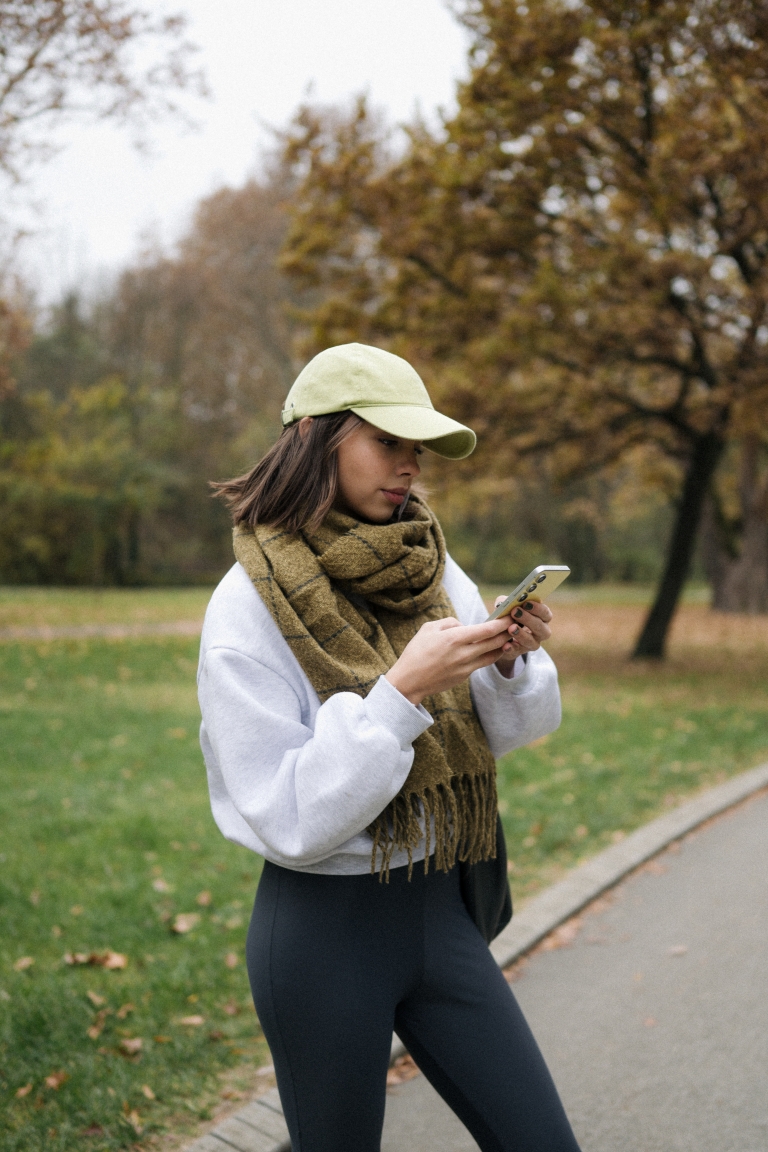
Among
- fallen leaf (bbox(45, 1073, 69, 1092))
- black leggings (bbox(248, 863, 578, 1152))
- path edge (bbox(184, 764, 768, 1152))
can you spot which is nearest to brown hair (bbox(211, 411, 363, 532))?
black leggings (bbox(248, 863, 578, 1152))

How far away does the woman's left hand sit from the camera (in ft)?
6.16

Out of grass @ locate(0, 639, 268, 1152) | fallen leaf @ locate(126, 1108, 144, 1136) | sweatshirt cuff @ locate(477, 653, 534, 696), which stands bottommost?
grass @ locate(0, 639, 268, 1152)

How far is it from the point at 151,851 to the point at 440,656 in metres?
4.24

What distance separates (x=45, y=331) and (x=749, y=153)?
29.7 meters

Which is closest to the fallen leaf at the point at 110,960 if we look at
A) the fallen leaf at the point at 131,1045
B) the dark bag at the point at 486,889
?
the fallen leaf at the point at 131,1045

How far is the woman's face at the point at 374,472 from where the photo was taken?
194cm

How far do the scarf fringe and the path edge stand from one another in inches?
54.0

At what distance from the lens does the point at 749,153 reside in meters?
9.01

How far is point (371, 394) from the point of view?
1917 millimetres

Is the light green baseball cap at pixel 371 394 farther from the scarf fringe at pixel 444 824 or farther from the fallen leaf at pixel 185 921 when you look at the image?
the fallen leaf at pixel 185 921

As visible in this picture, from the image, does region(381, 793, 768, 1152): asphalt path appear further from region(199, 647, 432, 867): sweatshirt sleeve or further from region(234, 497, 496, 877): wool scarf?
region(199, 647, 432, 867): sweatshirt sleeve

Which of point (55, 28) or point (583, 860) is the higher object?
point (55, 28)

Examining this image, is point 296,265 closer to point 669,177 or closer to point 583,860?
point 669,177

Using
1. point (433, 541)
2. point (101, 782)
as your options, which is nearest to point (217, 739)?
point (433, 541)
